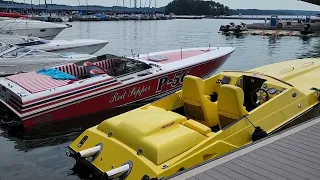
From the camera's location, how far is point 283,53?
77.5 feet

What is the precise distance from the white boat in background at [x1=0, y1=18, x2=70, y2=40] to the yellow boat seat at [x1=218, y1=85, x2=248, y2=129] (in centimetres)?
1798

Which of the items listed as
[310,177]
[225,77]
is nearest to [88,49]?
[225,77]

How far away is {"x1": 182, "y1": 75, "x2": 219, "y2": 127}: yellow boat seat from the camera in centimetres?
624

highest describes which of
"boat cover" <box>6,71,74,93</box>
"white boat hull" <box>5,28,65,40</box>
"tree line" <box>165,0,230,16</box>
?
"tree line" <box>165,0,230,16</box>

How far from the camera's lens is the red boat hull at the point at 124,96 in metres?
8.52

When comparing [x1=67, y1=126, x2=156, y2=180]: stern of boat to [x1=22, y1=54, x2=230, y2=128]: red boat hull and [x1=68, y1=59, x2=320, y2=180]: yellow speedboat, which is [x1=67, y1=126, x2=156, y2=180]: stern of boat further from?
[x1=22, y1=54, x2=230, y2=128]: red boat hull

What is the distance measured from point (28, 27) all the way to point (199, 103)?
1822 centimetres

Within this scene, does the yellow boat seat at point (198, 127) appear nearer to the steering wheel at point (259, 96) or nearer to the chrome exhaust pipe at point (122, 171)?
the chrome exhaust pipe at point (122, 171)

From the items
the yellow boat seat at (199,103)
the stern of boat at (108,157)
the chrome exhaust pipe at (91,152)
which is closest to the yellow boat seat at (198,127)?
the yellow boat seat at (199,103)

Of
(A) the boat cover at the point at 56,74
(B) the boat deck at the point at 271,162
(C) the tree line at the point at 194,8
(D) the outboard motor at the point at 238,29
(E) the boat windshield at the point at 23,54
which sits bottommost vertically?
(B) the boat deck at the point at 271,162

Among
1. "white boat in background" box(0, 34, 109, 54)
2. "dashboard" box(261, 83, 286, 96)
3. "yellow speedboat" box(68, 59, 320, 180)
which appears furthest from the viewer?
"white boat in background" box(0, 34, 109, 54)

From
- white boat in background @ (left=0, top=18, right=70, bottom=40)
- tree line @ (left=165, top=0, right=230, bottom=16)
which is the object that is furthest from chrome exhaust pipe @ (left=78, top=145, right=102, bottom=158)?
tree line @ (left=165, top=0, right=230, bottom=16)

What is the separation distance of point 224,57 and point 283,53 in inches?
496

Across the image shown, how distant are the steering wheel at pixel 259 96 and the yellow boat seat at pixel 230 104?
Result: 3.13 ft
